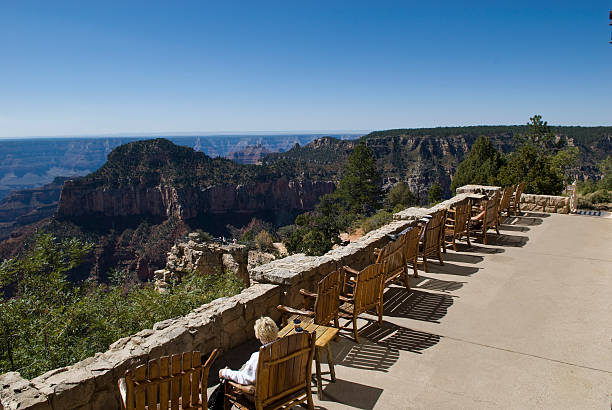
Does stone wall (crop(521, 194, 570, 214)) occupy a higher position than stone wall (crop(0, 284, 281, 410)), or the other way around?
stone wall (crop(521, 194, 570, 214))

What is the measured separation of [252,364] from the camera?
116 inches

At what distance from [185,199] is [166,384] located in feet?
203

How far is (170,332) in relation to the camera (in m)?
3.69

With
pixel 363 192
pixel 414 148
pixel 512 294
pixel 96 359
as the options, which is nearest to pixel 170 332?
pixel 96 359

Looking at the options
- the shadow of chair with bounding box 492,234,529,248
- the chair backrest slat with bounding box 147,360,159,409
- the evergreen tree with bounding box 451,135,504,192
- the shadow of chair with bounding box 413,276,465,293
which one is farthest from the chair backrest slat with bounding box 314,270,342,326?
the evergreen tree with bounding box 451,135,504,192

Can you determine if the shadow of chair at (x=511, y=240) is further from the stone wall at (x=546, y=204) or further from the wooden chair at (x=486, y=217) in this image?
the stone wall at (x=546, y=204)

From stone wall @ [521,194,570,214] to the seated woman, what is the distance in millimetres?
11053

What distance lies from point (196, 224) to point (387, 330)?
6269 centimetres

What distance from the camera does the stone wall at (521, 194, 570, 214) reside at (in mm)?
11328

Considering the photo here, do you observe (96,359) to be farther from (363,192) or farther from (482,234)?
(363,192)

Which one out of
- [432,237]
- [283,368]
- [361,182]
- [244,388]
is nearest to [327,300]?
[283,368]

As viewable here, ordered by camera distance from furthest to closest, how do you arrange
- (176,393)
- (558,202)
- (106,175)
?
(106,175) < (558,202) < (176,393)

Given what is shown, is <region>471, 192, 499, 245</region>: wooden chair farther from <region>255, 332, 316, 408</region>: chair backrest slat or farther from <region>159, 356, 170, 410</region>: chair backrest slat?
<region>159, 356, 170, 410</region>: chair backrest slat

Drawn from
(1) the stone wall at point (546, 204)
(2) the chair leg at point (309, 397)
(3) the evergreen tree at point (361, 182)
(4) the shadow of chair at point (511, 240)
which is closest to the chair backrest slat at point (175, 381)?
(2) the chair leg at point (309, 397)
